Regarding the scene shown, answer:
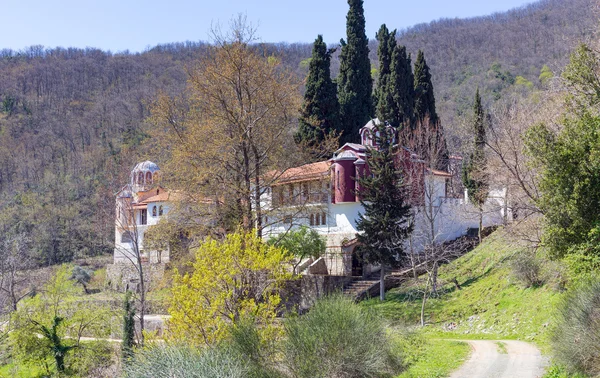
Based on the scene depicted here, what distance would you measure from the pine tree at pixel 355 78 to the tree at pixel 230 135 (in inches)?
861

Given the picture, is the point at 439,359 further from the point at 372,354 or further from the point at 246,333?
the point at 246,333

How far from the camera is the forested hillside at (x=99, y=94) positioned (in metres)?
66.2

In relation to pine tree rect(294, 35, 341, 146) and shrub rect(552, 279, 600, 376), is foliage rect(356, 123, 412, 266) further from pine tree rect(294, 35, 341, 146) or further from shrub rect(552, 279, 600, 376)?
shrub rect(552, 279, 600, 376)

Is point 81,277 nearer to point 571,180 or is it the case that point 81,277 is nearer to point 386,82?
point 386,82

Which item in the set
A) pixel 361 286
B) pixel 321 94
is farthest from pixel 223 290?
pixel 321 94

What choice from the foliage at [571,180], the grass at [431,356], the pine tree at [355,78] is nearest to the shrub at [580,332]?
the foliage at [571,180]

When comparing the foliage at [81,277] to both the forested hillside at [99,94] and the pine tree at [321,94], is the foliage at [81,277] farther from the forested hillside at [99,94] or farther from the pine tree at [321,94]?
the pine tree at [321,94]

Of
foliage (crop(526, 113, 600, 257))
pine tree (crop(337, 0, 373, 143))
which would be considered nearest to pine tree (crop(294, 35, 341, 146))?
pine tree (crop(337, 0, 373, 143))

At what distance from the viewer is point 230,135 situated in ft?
74.7

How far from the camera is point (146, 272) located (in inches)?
1670

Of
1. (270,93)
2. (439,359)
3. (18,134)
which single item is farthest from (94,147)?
(439,359)

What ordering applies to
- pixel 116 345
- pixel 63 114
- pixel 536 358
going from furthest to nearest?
pixel 63 114 → pixel 116 345 → pixel 536 358

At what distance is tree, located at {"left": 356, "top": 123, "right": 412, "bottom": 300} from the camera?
30000 mm

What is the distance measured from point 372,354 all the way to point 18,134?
95744 millimetres
